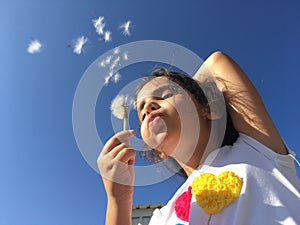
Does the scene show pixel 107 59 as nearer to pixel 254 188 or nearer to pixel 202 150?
pixel 202 150

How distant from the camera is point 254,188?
34.4 inches

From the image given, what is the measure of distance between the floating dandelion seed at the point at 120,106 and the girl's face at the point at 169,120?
0.20m

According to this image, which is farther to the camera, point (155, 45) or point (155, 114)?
point (155, 45)

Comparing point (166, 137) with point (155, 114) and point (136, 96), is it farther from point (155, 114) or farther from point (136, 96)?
point (136, 96)

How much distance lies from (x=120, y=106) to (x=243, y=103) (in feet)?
1.58

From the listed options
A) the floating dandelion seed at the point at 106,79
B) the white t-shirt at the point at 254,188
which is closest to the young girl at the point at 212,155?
the white t-shirt at the point at 254,188

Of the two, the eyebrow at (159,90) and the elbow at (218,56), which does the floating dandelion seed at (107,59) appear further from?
the elbow at (218,56)

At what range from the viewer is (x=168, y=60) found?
4.21ft

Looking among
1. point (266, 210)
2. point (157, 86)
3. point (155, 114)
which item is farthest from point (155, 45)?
point (266, 210)

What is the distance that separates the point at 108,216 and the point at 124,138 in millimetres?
246

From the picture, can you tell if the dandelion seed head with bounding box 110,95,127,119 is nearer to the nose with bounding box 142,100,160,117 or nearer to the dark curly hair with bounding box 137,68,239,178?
the dark curly hair with bounding box 137,68,239,178

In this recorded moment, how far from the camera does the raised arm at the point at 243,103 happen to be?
39.3 inches

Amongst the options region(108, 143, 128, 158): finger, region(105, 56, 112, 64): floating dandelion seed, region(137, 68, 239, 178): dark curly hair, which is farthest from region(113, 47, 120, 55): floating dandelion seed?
region(108, 143, 128, 158): finger

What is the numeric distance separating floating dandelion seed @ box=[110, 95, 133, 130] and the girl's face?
0.20 m
